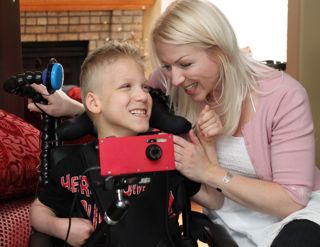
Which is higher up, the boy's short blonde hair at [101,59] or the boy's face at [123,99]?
the boy's short blonde hair at [101,59]

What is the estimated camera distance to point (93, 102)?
1219mm

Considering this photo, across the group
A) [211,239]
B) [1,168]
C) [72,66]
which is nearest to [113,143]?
[211,239]

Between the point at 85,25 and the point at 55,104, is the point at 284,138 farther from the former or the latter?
the point at 85,25

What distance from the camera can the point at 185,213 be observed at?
120 centimetres

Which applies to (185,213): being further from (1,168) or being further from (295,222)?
(1,168)

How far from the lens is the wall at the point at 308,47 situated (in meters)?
1.96

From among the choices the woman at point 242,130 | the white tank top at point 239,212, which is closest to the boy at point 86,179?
the woman at point 242,130

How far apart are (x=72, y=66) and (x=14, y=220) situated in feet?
13.8

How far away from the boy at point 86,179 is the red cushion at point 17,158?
0.51ft

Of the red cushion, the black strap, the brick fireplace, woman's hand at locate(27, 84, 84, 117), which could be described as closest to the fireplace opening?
the brick fireplace

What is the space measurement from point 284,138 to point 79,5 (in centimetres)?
433

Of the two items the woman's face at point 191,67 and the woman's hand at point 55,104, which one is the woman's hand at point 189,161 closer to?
the woman's face at point 191,67

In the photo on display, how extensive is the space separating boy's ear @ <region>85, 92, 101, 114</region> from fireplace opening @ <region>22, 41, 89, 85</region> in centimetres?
414

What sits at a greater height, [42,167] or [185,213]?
[42,167]
